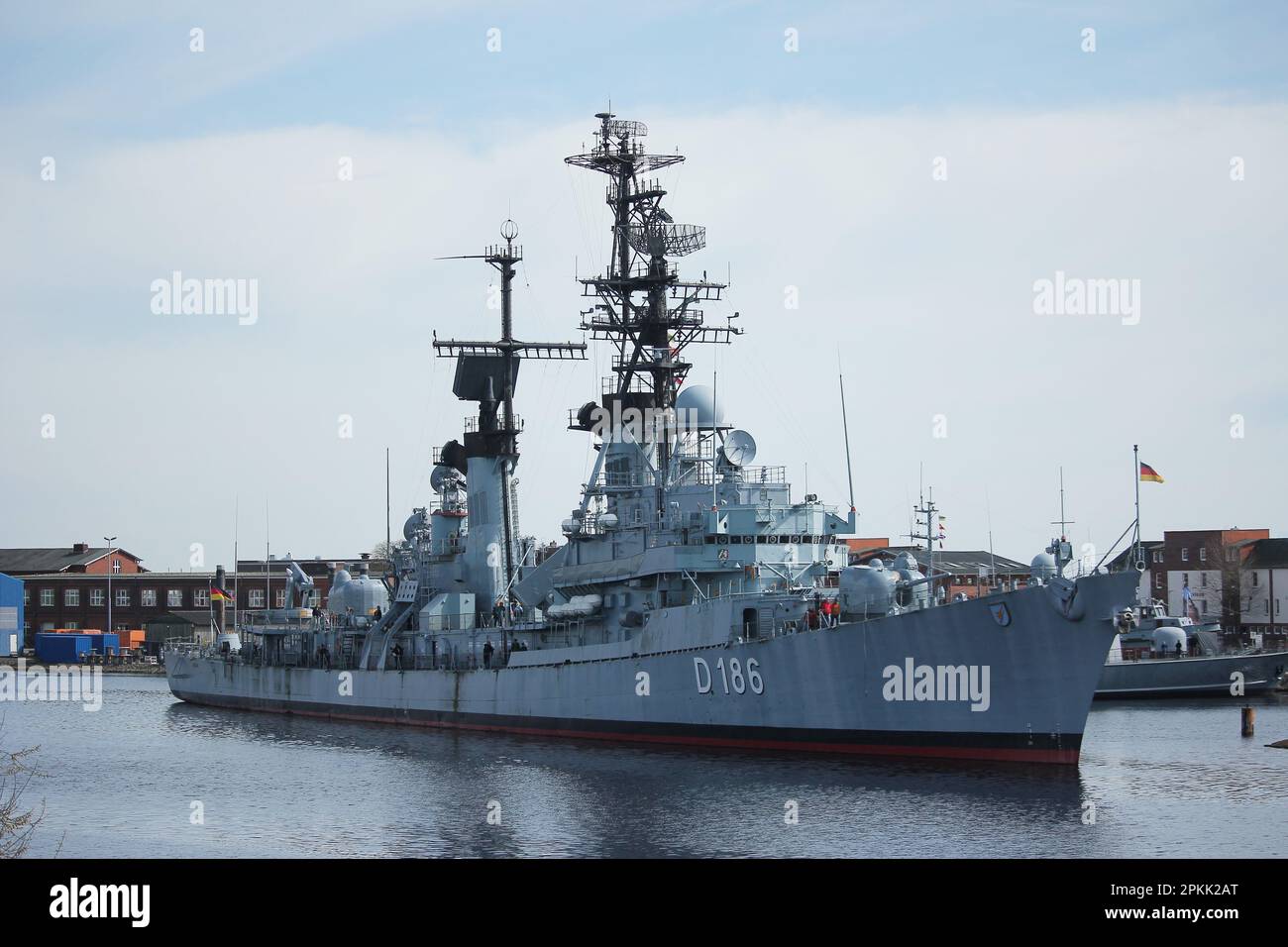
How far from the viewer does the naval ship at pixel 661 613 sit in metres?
30.8

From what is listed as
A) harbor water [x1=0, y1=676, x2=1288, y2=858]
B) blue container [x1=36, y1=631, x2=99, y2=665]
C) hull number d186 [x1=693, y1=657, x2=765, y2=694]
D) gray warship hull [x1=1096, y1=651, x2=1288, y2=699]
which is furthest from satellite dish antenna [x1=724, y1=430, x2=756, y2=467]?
blue container [x1=36, y1=631, x2=99, y2=665]

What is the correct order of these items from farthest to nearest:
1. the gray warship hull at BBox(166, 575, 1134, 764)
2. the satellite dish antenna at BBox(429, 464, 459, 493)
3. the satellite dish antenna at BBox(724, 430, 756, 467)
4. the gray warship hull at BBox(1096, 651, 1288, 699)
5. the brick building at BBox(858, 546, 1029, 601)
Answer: the brick building at BBox(858, 546, 1029, 601)
the gray warship hull at BBox(1096, 651, 1288, 699)
the satellite dish antenna at BBox(429, 464, 459, 493)
the satellite dish antenna at BBox(724, 430, 756, 467)
the gray warship hull at BBox(166, 575, 1134, 764)

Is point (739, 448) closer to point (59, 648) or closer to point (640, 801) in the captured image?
point (640, 801)

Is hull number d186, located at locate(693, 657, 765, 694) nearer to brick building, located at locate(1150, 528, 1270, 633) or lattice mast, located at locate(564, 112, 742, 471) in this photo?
lattice mast, located at locate(564, 112, 742, 471)

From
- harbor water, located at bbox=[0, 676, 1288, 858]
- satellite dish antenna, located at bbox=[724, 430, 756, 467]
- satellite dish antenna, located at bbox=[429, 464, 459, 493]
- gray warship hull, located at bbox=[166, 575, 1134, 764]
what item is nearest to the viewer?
harbor water, located at bbox=[0, 676, 1288, 858]

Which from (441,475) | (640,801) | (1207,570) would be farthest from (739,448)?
(1207,570)

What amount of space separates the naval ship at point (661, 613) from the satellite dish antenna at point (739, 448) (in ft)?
0.20

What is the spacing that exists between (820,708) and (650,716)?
17.5 ft

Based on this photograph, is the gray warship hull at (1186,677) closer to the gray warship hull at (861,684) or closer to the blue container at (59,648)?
the gray warship hull at (861,684)

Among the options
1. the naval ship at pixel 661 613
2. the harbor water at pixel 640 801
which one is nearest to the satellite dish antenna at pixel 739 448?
the naval ship at pixel 661 613

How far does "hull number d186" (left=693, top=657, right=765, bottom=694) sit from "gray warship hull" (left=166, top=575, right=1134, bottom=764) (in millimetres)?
34

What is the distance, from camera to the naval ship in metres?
30.8
